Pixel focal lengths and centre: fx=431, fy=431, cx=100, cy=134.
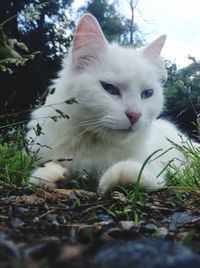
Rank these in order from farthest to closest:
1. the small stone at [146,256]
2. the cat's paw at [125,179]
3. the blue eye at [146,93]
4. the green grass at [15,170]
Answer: the blue eye at [146,93] → the green grass at [15,170] → the cat's paw at [125,179] → the small stone at [146,256]

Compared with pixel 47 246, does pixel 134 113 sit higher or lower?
higher

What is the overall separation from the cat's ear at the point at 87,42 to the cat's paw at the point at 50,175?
0.91 m

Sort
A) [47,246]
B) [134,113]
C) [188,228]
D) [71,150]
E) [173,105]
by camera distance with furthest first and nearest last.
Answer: [173,105] < [71,150] < [134,113] < [188,228] < [47,246]

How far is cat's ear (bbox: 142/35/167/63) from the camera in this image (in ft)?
12.3

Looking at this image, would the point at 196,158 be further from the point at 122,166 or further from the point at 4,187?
the point at 4,187

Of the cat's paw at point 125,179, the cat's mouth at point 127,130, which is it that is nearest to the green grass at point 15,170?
the cat's paw at point 125,179

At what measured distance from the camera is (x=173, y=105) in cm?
973

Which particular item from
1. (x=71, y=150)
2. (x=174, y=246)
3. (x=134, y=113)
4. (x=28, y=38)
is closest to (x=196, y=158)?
(x=134, y=113)

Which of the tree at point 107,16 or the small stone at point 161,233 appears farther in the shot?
the tree at point 107,16

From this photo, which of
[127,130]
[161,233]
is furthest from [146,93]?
[161,233]

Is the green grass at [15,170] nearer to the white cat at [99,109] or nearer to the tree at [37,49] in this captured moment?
the white cat at [99,109]

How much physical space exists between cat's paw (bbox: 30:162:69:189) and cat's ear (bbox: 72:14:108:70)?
35.7 inches

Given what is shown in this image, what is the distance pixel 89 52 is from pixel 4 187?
1.40m

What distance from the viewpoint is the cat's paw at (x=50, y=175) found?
9.04 feet
